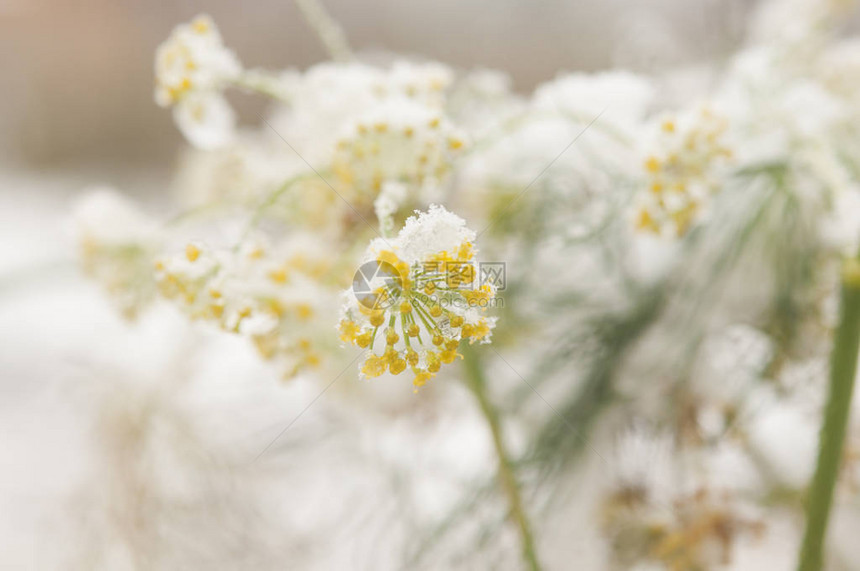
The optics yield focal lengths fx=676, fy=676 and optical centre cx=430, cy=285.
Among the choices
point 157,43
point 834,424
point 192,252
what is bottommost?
point 834,424

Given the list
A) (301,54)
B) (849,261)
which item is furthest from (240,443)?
(301,54)

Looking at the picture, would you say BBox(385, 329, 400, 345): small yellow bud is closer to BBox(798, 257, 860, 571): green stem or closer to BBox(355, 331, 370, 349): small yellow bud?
BBox(355, 331, 370, 349): small yellow bud

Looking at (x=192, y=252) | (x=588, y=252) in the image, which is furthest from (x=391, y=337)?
(x=588, y=252)

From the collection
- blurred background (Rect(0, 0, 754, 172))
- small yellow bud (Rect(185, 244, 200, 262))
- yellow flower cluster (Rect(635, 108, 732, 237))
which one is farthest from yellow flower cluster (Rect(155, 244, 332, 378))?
blurred background (Rect(0, 0, 754, 172))

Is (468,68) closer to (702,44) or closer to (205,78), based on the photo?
(702,44)

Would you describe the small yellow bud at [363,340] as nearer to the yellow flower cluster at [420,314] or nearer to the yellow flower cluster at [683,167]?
the yellow flower cluster at [420,314]

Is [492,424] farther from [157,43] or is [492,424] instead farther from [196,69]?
[157,43]
